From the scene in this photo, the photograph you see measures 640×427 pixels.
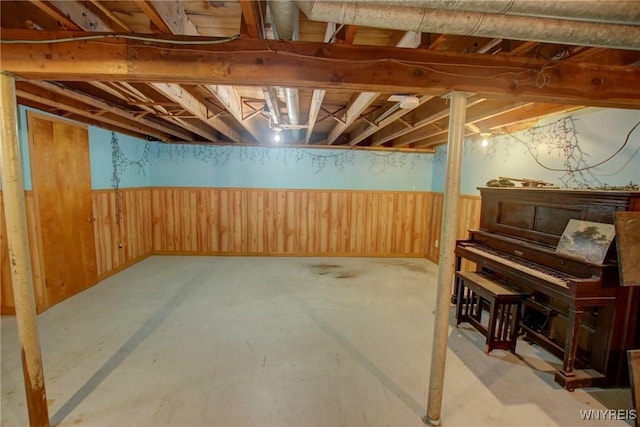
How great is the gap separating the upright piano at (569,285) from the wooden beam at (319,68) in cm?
89

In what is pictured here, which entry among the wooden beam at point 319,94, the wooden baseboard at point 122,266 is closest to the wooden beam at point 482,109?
the wooden beam at point 319,94

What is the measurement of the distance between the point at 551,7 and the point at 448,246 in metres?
1.13

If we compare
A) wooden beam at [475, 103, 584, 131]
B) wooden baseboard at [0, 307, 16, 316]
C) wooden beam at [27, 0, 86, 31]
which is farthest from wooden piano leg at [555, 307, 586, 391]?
wooden baseboard at [0, 307, 16, 316]

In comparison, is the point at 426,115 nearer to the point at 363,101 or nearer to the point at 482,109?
the point at 482,109

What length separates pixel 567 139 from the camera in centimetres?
279

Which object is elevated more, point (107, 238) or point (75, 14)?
point (75, 14)

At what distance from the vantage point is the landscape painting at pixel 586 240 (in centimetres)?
192

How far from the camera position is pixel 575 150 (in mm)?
2715

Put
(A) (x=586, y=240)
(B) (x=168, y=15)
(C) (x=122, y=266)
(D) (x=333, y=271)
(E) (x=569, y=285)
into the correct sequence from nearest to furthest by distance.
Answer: (B) (x=168, y=15)
(E) (x=569, y=285)
(A) (x=586, y=240)
(C) (x=122, y=266)
(D) (x=333, y=271)

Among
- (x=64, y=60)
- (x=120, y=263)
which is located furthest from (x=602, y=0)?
(x=120, y=263)

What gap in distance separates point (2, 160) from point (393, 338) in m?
2.93

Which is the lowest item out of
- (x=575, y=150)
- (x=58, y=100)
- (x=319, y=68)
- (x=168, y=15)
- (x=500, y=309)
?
(x=500, y=309)

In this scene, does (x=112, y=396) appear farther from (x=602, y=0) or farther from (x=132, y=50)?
(x=602, y=0)

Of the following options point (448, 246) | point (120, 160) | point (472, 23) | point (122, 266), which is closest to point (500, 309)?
point (448, 246)
